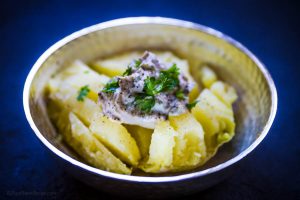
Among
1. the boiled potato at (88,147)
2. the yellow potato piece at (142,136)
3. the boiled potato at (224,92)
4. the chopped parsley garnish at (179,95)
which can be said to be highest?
the boiled potato at (224,92)

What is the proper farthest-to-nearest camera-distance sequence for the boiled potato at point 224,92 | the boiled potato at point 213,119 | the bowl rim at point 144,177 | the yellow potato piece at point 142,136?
1. the boiled potato at point 224,92
2. the boiled potato at point 213,119
3. the yellow potato piece at point 142,136
4. the bowl rim at point 144,177

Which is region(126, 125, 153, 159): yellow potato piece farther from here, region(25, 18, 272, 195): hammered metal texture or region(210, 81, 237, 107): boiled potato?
region(210, 81, 237, 107): boiled potato

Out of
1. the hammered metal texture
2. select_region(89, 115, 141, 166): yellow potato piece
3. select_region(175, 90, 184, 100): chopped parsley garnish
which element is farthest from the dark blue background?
select_region(175, 90, 184, 100): chopped parsley garnish

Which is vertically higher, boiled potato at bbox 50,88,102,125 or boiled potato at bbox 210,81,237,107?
boiled potato at bbox 210,81,237,107

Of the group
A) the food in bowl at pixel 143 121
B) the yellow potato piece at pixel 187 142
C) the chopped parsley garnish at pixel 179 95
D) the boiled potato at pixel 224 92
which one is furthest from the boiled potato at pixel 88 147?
the boiled potato at pixel 224 92

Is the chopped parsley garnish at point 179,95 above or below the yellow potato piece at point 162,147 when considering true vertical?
above

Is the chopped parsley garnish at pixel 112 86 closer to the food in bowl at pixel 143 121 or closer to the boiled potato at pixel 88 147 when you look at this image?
the food in bowl at pixel 143 121

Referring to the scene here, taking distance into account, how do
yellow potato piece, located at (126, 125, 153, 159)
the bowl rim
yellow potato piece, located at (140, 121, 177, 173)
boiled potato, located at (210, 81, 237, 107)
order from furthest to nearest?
boiled potato, located at (210, 81, 237, 107)
yellow potato piece, located at (126, 125, 153, 159)
yellow potato piece, located at (140, 121, 177, 173)
the bowl rim
